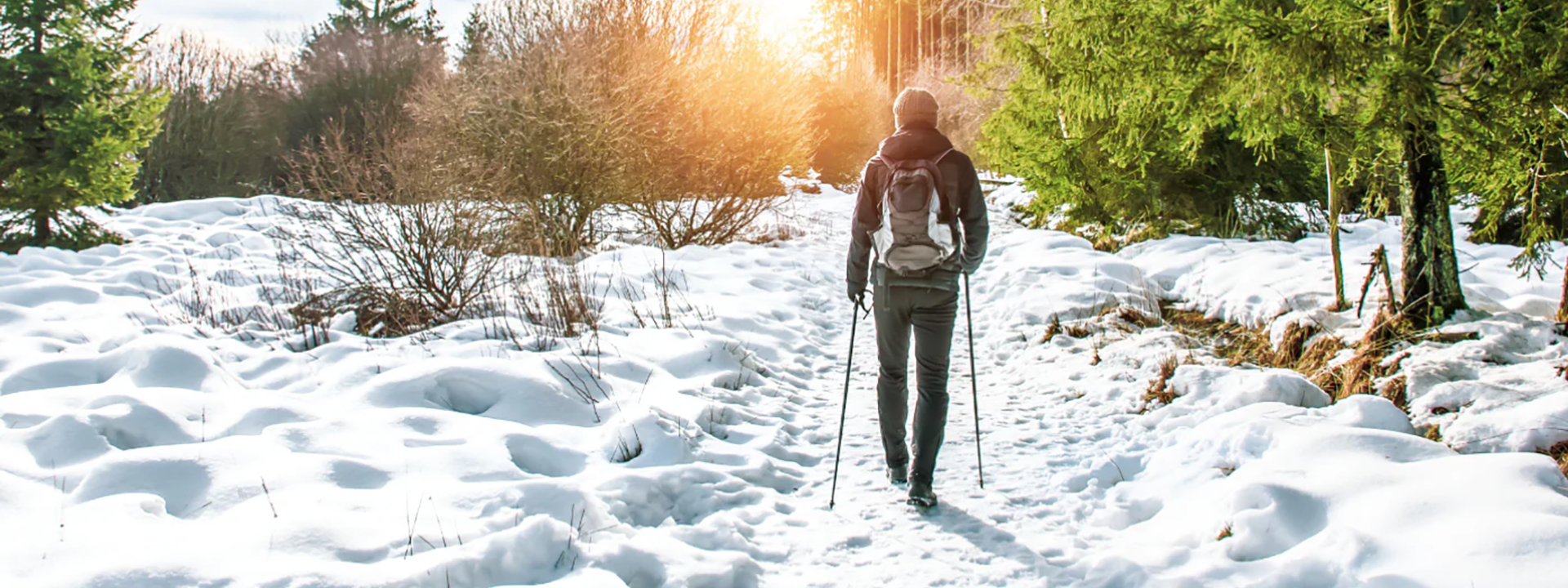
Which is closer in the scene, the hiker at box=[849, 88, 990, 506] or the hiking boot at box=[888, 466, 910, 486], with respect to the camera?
the hiker at box=[849, 88, 990, 506]

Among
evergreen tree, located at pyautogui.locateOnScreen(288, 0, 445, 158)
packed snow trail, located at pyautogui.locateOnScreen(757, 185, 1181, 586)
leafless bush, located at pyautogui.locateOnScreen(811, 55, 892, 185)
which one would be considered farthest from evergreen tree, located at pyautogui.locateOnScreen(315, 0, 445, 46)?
packed snow trail, located at pyautogui.locateOnScreen(757, 185, 1181, 586)

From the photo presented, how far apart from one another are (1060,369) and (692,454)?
3164 mm

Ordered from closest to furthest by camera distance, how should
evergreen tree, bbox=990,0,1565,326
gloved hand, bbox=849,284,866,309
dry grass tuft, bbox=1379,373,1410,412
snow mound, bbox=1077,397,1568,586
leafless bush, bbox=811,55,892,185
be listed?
snow mound, bbox=1077,397,1568,586 → gloved hand, bbox=849,284,866,309 → evergreen tree, bbox=990,0,1565,326 → dry grass tuft, bbox=1379,373,1410,412 → leafless bush, bbox=811,55,892,185

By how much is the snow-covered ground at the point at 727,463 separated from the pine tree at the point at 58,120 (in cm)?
622

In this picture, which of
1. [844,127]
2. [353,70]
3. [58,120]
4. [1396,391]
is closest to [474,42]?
[353,70]

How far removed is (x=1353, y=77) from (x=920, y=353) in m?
2.94

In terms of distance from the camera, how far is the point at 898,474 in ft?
12.6

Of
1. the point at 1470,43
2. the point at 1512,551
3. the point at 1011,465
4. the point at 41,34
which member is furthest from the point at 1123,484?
the point at 41,34

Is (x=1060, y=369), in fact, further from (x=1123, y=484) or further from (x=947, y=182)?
(x=947, y=182)

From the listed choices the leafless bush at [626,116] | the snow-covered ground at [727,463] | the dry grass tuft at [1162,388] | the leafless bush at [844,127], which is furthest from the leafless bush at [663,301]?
the leafless bush at [844,127]

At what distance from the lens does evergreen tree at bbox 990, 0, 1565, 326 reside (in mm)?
4012

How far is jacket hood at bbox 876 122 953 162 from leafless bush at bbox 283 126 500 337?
187 inches

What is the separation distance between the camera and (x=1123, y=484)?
3770 millimetres

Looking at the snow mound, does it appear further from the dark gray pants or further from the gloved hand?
the gloved hand
